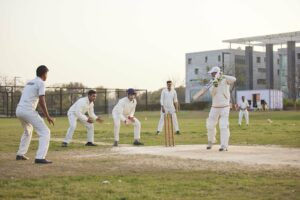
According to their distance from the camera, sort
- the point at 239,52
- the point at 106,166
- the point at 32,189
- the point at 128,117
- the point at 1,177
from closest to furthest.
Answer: the point at 32,189 < the point at 1,177 < the point at 106,166 < the point at 128,117 < the point at 239,52

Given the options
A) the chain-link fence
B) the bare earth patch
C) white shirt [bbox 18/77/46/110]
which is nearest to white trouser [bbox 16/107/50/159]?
white shirt [bbox 18/77/46/110]

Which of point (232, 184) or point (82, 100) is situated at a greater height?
point (82, 100)

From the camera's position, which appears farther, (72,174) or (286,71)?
(286,71)

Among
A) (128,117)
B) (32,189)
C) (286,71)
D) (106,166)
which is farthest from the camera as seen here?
(286,71)

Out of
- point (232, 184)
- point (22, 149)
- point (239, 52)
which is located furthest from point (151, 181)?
point (239, 52)

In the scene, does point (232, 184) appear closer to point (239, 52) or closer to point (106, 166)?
point (106, 166)

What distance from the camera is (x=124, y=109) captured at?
1919 cm

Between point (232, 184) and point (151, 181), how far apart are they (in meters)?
1.50

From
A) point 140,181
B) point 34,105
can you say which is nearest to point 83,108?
point 34,105

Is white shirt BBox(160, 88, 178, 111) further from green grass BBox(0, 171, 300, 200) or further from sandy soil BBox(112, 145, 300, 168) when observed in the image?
green grass BBox(0, 171, 300, 200)

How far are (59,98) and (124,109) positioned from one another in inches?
1984

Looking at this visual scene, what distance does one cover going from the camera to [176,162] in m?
12.8

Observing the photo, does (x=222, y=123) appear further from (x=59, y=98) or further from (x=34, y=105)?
(x=59, y=98)

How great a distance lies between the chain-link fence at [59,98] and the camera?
63625mm
